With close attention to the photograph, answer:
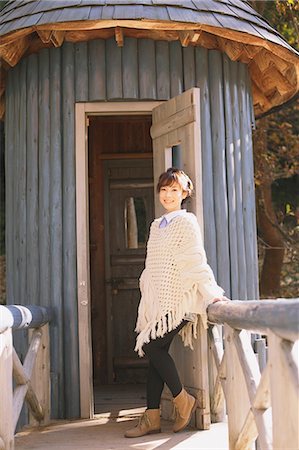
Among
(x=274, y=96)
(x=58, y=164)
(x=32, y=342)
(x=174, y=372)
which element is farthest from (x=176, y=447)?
(x=274, y=96)

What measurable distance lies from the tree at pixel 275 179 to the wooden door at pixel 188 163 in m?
5.01

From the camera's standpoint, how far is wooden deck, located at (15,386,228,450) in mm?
4805

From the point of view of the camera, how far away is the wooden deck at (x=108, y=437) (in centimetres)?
480

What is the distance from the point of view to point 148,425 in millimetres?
5035

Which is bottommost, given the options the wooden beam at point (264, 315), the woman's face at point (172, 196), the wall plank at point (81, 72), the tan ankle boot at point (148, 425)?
the tan ankle boot at point (148, 425)

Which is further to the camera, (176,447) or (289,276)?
(289,276)

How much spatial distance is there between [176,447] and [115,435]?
0.66 metres

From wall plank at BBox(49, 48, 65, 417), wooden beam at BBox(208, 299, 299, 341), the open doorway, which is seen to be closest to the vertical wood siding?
wall plank at BBox(49, 48, 65, 417)

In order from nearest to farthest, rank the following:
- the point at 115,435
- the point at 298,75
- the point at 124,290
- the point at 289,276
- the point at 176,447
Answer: the point at 176,447 → the point at 115,435 → the point at 298,75 → the point at 124,290 → the point at 289,276

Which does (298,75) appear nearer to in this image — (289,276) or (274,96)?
(274,96)

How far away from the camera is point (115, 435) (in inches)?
205

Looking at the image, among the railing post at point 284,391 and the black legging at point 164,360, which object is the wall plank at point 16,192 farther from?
the railing post at point 284,391

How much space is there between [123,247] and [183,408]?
12.6 feet

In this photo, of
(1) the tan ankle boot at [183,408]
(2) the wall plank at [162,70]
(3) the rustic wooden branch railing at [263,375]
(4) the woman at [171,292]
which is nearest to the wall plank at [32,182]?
(2) the wall plank at [162,70]
